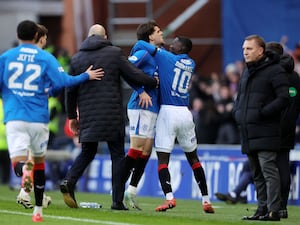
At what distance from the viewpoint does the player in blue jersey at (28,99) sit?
13078 millimetres

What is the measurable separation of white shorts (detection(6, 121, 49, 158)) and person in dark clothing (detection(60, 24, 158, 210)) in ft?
6.59

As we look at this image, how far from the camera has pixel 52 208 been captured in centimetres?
1516

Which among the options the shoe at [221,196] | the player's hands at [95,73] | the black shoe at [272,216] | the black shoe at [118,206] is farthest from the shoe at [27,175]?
the shoe at [221,196]

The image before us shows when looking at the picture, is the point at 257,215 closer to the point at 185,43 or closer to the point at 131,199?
the point at 131,199

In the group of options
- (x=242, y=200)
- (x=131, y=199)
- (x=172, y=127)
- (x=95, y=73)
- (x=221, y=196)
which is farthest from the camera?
(x=242, y=200)

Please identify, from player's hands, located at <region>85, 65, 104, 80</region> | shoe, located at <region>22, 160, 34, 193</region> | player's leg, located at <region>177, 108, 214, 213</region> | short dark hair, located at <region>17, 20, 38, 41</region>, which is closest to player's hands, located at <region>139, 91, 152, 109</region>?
player's leg, located at <region>177, 108, 214, 213</region>

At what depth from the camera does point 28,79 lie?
1320 cm

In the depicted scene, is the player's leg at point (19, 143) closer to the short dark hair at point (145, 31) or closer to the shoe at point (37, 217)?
the shoe at point (37, 217)

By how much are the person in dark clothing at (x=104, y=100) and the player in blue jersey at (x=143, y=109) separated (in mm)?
162

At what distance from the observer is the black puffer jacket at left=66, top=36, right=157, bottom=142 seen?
15125mm

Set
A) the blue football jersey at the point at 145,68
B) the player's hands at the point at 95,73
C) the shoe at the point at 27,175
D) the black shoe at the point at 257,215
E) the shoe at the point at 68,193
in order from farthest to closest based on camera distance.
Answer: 1. the shoe at the point at 68,193
2. the blue football jersey at the point at 145,68
3. the player's hands at the point at 95,73
4. the black shoe at the point at 257,215
5. the shoe at the point at 27,175

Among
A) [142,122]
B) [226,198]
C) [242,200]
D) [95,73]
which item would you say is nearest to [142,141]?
[142,122]

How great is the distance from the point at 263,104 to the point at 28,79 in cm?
276

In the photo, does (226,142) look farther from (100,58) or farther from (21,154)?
(21,154)
